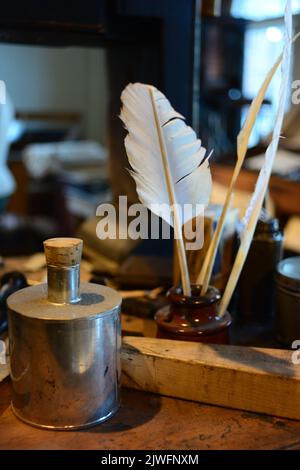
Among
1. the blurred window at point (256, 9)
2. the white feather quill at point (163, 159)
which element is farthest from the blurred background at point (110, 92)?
the white feather quill at point (163, 159)

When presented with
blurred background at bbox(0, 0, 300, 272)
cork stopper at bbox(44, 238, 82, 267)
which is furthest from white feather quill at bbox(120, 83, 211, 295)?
blurred background at bbox(0, 0, 300, 272)

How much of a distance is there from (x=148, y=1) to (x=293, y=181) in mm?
1227

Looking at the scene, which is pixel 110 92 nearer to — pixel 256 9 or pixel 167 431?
pixel 256 9

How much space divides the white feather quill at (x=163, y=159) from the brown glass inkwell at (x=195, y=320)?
0.11 feet

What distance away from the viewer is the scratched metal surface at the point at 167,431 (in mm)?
750

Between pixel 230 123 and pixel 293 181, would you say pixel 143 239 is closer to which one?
pixel 293 181

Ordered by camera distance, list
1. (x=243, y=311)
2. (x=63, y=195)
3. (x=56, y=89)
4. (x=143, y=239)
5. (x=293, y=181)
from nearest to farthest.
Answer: (x=243, y=311), (x=143, y=239), (x=293, y=181), (x=63, y=195), (x=56, y=89)

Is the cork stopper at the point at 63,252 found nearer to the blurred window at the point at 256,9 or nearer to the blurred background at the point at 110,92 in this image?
the blurred background at the point at 110,92

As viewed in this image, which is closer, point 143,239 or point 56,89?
point 143,239

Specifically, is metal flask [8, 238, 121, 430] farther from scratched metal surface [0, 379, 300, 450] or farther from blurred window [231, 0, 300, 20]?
blurred window [231, 0, 300, 20]

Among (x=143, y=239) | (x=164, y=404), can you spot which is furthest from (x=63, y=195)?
(x=164, y=404)
